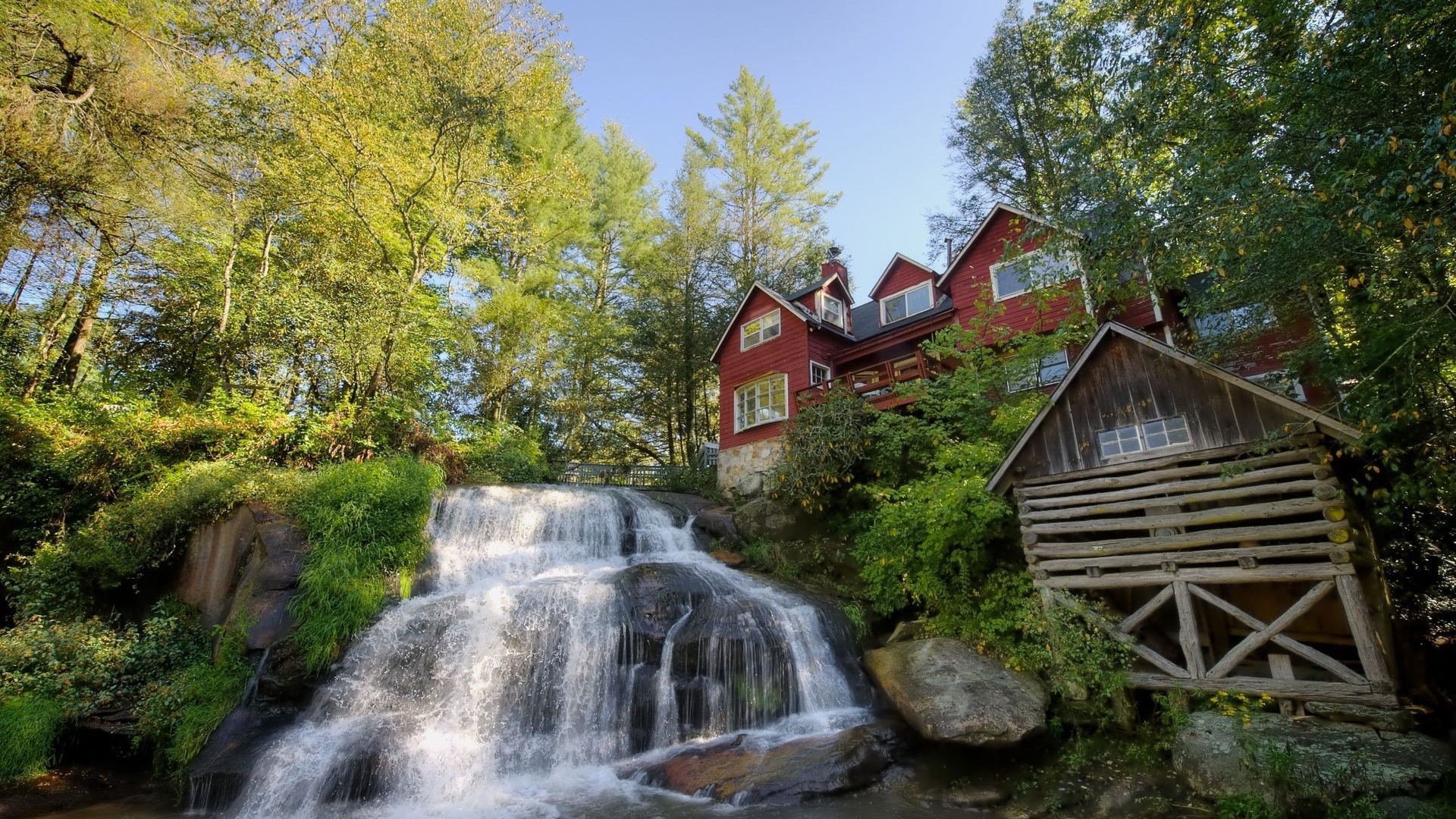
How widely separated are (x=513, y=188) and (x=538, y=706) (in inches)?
571

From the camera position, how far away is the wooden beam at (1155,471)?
7976 mm

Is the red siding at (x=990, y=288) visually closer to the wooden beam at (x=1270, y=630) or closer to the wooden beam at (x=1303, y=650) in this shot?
the wooden beam at (x=1303, y=650)

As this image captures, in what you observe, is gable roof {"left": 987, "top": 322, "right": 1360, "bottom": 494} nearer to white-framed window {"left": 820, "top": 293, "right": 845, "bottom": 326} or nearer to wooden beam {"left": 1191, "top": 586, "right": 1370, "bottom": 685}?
wooden beam {"left": 1191, "top": 586, "right": 1370, "bottom": 685}

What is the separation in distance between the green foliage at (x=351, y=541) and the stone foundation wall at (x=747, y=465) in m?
9.74

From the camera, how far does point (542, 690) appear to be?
29.3 feet

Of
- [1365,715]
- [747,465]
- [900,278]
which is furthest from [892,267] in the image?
[1365,715]

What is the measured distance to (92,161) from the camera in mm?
10398

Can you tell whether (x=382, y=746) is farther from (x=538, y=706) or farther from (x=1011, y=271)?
(x=1011, y=271)

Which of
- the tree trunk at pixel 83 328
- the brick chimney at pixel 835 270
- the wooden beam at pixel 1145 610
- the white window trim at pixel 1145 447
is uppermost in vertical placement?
the brick chimney at pixel 835 270

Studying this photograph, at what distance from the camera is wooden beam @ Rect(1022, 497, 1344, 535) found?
25.3ft

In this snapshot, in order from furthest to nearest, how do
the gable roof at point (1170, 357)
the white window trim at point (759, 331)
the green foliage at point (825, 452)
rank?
the white window trim at point (759, 331) → the green foliage at point (825, 452) → the gable roof at point (1170, 357)

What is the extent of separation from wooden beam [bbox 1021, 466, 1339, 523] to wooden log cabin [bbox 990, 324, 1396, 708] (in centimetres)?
2

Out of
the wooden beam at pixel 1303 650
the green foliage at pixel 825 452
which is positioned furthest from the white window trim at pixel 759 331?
the wooden beam at pixel 1303 650

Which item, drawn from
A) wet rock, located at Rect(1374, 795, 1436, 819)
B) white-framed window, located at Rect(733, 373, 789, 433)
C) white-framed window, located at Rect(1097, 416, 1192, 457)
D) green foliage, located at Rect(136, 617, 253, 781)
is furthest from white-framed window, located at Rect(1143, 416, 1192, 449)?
green foliage, located at Rect(136, 617, 253, 781)
